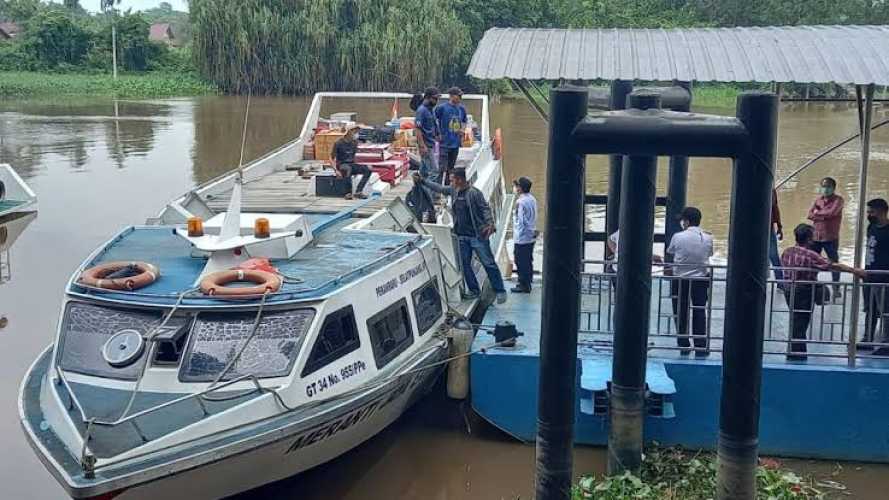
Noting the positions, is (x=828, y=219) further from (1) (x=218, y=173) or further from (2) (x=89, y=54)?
(2) (x=89, y=54)

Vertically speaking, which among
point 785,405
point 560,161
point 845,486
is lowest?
point 845,486

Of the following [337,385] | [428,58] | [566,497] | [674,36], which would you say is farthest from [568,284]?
[428,58]

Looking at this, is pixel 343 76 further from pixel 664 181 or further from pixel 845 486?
pixel 845 486

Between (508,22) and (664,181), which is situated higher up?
(508,22)

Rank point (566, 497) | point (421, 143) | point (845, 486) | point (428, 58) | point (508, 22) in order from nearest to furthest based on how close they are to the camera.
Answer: point (566, 497), point (845, 486), point (421, 143), point (428, 58), point (508, 22)

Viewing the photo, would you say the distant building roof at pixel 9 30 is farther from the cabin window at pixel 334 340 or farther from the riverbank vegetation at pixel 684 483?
the riverbank vegetation at pixel 684 483

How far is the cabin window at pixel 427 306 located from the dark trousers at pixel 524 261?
1431 millimetres

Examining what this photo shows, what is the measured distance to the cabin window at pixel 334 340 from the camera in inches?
297

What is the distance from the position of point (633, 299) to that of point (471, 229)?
327 centimetres

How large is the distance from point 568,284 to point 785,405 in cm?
323

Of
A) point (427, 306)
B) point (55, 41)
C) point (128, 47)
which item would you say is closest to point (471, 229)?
point (427, 306)

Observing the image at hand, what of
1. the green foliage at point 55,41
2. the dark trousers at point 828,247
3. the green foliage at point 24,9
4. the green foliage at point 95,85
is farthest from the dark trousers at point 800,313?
the green foliage at point 24,9

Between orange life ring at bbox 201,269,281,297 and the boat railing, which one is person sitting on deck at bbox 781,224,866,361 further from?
orange life ring at bbox 201,269,281,297

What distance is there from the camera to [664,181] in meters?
23.5
